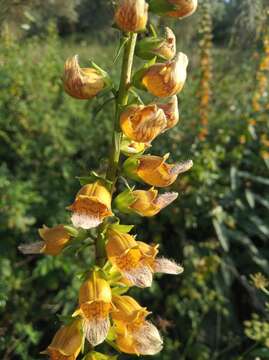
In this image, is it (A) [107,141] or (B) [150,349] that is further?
(A) [107,141]

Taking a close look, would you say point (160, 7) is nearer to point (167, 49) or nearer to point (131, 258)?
point (167, 49)

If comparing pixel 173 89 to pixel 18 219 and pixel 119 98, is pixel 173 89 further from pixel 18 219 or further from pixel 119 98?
pixel 18 219

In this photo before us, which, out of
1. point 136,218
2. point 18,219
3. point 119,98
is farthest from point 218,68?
point 119,98

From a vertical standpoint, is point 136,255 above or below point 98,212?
below

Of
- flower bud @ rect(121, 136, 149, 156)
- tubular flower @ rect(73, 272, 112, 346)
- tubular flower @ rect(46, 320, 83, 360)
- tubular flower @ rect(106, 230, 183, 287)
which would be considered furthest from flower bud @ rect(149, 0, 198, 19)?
tubular flower @ rect(46, 320, 83, 360)

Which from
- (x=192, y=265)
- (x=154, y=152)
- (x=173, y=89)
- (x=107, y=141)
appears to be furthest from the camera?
(x=107, y=141)

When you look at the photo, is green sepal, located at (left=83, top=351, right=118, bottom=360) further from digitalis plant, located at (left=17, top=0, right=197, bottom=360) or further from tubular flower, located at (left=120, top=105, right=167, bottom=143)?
tubular flower, located at (left=120, top=105, right=167, bottom=143)
